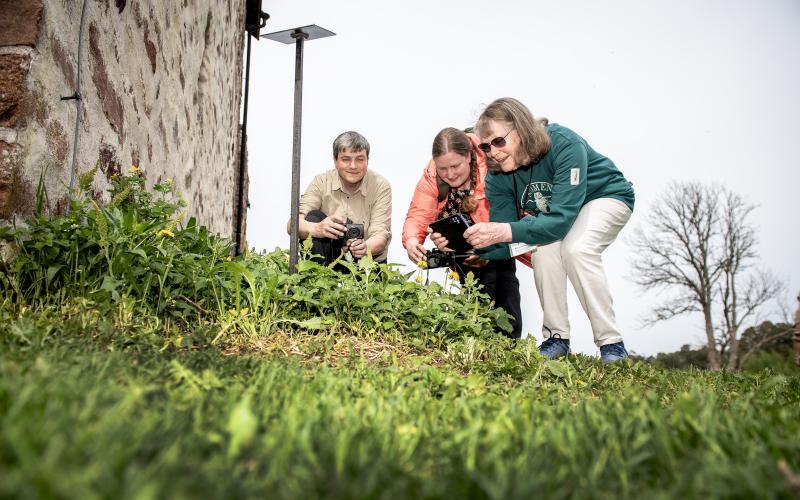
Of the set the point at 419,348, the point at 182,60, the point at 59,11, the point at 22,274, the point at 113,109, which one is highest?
the point at 182,60

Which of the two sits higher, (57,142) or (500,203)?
(57,142)

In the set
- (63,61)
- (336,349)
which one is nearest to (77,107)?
(63,61)

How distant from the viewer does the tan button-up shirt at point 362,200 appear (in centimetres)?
520

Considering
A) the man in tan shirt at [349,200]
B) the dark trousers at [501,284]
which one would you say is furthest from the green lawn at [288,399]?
the man in tan shirt at [349,200]

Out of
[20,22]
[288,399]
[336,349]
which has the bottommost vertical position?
[336,349]

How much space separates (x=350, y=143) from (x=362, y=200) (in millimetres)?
572

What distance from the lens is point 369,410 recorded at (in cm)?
147

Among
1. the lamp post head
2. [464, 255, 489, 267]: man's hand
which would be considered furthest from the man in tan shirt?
the lamp post head

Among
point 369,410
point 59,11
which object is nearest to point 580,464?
point 369,410

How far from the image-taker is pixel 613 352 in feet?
12.3

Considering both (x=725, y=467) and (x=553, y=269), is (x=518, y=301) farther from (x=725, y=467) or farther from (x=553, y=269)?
(x=725, y=467)

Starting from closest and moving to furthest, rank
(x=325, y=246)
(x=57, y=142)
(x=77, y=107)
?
(x=57, y=142) → (x=77, y=107) → (x=325, y=246)

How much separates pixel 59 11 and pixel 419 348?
2389 millimetres

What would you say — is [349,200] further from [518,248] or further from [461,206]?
[518,248]
